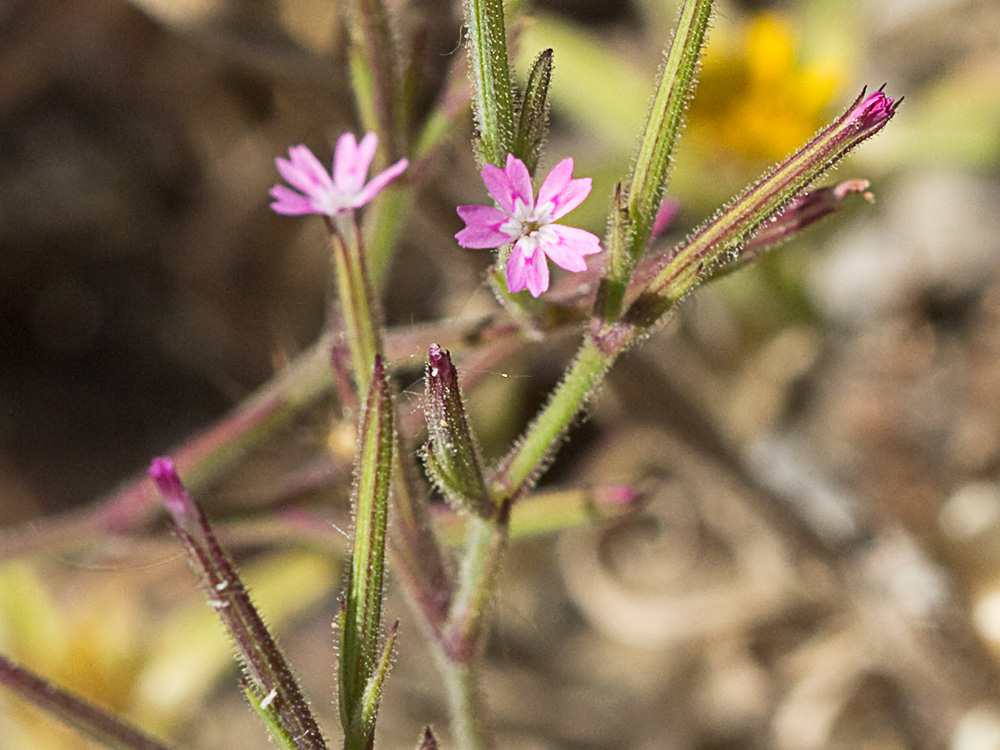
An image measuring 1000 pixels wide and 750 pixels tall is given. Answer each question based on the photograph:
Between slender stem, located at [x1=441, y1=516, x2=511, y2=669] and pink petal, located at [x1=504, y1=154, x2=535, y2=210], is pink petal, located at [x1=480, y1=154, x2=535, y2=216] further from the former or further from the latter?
slender stem, located at [x1=441, y1=516, x2=511, y2=669]

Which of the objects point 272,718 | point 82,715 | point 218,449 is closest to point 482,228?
point 272,718

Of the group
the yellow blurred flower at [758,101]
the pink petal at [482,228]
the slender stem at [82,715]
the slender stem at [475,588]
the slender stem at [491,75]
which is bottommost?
the slender stem at [82,715]

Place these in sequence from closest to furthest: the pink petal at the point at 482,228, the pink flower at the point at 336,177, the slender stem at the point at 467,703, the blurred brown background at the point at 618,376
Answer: the pink petal at the point at 482,228 → the pink flower at the point at 336,177 → the slender stem at the point at 467,703 → the blurred brown background at the point at 618,376

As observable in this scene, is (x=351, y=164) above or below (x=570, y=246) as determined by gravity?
above

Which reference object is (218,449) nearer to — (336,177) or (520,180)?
(336,177)

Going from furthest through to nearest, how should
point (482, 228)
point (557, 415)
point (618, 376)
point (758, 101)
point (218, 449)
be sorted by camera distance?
point (758, 101) < point (618, 376) < point (218, 449) < point (557, 415) < point (482, 228)

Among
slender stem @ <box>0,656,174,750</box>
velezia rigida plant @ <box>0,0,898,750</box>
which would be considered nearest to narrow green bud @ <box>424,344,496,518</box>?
velezia rigida plant @ <box>0,0,898,750</box>

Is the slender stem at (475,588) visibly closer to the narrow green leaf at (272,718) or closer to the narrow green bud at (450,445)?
the narrow green bud at (450,445)

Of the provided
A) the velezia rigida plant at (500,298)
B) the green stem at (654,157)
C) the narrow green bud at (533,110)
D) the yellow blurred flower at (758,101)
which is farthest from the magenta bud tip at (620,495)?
the yellow blurred flower at (758,101)
